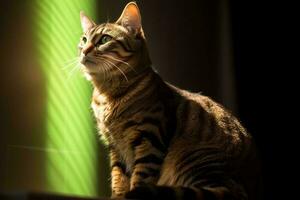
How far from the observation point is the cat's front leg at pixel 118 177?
1.71 m

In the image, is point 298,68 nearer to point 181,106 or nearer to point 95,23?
point 181,106

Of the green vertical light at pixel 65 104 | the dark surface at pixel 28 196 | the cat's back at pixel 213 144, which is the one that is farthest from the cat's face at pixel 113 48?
the dark surface at pixel 28 196

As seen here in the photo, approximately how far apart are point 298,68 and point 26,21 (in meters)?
1.37

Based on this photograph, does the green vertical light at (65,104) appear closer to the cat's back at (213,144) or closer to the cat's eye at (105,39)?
the cat's eye at (105,39)

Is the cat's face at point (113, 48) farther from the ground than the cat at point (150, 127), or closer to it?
farther from the ground

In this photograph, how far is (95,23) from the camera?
77.4 inches

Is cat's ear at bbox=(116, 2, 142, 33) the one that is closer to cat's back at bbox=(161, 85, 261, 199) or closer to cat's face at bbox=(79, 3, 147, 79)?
cat's face at bbox=(79, 3, 147, 79)

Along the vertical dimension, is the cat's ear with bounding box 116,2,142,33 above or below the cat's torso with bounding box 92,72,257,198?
above

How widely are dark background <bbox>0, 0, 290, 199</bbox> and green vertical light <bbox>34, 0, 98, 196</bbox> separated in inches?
16.7

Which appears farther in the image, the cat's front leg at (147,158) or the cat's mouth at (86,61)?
the cat's mouth at (86,61)

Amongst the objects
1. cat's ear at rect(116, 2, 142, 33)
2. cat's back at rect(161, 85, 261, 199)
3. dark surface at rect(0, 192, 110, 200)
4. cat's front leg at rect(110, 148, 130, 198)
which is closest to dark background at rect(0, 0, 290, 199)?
cat's ear at rect(116, 2, 142, 33)

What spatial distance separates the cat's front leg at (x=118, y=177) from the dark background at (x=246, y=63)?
612 millimetres

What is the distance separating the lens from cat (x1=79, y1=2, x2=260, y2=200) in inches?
62.4

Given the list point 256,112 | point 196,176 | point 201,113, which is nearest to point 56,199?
point 196,176
